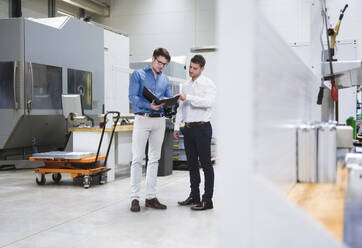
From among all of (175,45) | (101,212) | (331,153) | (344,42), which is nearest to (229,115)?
(331,153)

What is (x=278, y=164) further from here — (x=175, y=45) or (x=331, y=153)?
(x=175, y=45)

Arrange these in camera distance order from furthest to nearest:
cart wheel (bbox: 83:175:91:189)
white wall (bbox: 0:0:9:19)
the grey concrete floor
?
white wall (bbox: 0:0:9:19) < cart wheel (bbox: 83:175:91:189) < the grey concrete floor

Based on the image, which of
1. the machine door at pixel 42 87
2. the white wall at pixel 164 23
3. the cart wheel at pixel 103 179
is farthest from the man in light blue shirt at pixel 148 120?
the white wall at pixel 164 23

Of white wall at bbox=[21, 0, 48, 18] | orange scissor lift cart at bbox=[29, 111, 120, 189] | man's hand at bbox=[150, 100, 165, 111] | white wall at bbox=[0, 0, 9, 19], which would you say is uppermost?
white wall at bbox=[21, 0, 48, 18]

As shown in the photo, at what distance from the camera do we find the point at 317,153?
1810mm

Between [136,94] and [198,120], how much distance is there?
0.66 meters

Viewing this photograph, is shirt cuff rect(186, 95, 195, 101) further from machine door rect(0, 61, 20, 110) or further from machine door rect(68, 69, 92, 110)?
machine door rect(68, 69, 92, 110)

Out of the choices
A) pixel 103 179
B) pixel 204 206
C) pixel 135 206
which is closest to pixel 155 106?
pixel 135 206

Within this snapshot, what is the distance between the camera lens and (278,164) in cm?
132

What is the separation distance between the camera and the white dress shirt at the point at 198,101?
3994 millimetres

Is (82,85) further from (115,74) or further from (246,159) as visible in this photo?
(246,159)

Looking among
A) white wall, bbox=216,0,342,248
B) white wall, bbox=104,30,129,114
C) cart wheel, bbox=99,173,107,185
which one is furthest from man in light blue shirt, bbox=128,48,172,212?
white wall, bbox=104,30,129,114

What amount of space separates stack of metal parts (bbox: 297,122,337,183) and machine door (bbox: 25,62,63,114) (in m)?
5.84

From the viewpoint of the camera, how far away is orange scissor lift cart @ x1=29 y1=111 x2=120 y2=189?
5363 mm
